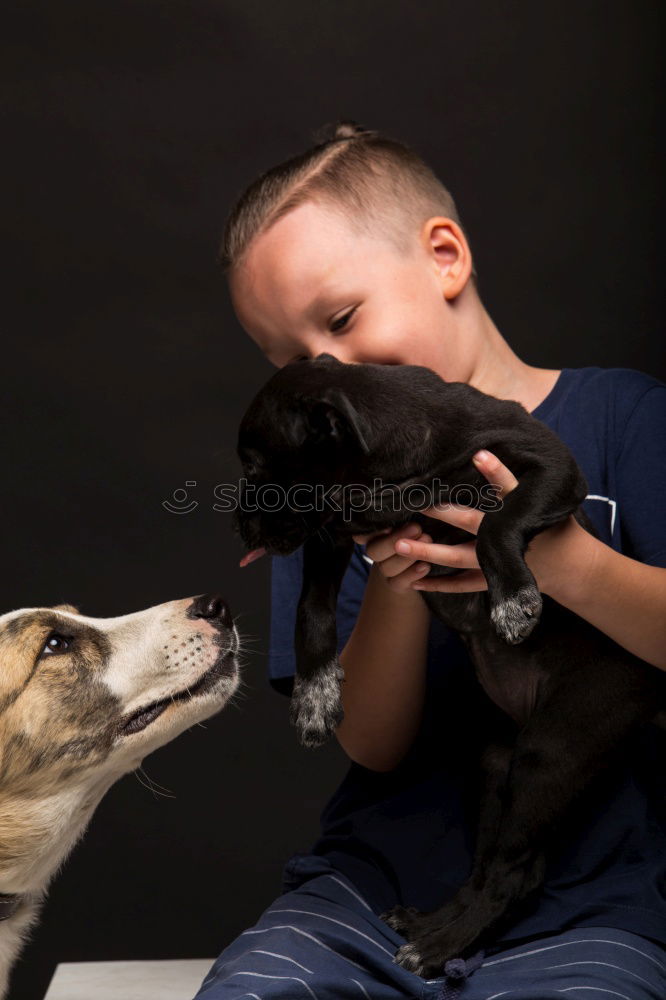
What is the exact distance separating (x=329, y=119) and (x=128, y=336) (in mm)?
813

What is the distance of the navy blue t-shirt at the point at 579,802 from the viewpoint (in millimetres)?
2133

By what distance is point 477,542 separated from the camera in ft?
6.61

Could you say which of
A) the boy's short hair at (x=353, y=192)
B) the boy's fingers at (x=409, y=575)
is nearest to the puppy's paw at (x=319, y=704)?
the boy's fingers at (x=409, y=575)

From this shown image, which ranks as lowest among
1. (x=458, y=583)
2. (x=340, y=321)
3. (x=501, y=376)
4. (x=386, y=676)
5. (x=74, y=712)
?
(x=386, y=676)

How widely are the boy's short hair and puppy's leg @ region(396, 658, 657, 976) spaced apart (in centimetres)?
93

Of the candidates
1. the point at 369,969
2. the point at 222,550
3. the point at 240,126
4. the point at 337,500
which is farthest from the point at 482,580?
the point at 240,126

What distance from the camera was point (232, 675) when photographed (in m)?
2.36

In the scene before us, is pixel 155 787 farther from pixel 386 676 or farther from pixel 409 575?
pixel 409 575

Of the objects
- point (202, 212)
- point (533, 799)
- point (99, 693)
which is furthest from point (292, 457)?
point (202, 212)

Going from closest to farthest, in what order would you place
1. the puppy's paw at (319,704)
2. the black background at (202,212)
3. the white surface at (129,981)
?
the puppy's paw at (319,704)
the white surface at (129,981)
the black background at (202,212)

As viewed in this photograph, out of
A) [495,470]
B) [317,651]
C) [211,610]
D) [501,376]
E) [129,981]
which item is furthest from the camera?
[129,981]

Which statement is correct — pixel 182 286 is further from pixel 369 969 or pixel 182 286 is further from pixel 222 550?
pixel 369 969

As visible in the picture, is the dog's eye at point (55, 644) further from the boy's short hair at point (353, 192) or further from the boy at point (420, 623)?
the boy's short hair at point (353, 192)

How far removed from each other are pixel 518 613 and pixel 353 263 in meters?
0.79
